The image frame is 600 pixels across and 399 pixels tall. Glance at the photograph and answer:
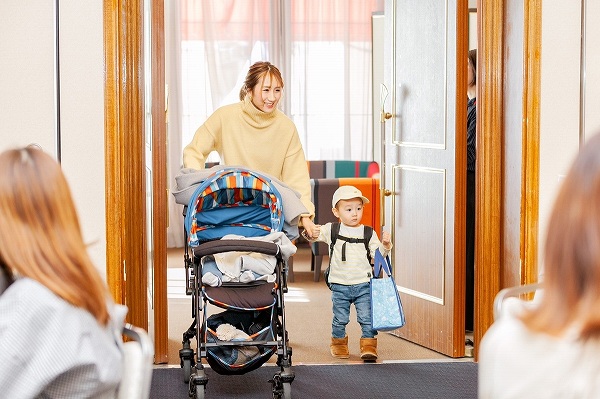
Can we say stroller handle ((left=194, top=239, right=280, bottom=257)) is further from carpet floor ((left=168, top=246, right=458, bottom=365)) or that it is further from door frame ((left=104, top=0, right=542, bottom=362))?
carpet floor ((left=168, top=246, right=458, bottom=365))

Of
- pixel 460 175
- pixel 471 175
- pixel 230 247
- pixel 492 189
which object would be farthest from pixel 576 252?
pixel 471 175

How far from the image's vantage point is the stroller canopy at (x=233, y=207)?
14.0 feet

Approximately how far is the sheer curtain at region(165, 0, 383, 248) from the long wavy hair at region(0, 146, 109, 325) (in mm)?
7392

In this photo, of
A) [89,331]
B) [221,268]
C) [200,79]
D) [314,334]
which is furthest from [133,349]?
[200,79]

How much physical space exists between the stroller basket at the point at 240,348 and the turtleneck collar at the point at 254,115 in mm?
1133

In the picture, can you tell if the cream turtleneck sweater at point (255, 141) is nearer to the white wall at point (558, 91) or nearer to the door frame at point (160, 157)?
the door frame at point (160, 157)

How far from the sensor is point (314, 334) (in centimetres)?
567

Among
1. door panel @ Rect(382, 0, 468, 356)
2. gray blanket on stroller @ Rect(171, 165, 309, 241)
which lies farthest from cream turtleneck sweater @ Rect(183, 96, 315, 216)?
door panel @ Rect(382, 0, 468, 356)

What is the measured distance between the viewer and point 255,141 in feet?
16.4

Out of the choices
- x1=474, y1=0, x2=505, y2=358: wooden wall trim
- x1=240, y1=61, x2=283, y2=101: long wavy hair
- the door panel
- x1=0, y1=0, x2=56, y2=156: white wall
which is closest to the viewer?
x1=0, y1=0, x2=56, y2=156: white wall

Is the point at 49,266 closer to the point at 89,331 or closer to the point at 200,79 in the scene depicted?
the point at 89,331

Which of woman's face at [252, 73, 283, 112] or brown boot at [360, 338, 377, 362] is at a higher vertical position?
woman's face at [252, 73, 283, 112]

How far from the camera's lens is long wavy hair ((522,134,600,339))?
1506 millimetres

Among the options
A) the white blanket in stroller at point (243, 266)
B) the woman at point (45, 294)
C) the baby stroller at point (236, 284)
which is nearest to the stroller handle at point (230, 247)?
the baby stroller at point (236, 284)
